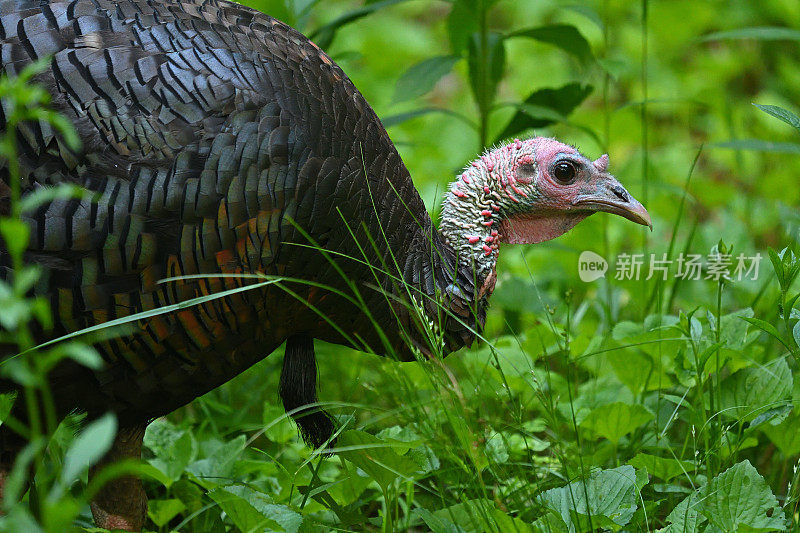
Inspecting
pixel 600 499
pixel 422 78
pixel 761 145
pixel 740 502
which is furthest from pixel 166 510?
pixel 761 145

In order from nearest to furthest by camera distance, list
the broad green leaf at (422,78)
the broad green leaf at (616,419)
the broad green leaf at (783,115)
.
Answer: the broad green leaf at (783,115) < the broad green leaf at (616,419) < the broad green leaf at (422,78)

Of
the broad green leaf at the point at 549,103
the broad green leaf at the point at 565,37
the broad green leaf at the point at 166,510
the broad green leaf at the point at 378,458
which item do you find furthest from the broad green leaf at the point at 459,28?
the broad green leaf at the point at 166,510

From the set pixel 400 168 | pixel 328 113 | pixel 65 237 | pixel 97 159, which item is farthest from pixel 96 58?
pixel 400 168

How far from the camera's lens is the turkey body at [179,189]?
2.18 metres

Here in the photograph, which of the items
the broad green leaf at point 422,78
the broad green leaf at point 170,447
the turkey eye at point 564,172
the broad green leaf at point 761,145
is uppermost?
the broad green leaf at point 422,78

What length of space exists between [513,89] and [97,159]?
4877 millimetres

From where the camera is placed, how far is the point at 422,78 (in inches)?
129

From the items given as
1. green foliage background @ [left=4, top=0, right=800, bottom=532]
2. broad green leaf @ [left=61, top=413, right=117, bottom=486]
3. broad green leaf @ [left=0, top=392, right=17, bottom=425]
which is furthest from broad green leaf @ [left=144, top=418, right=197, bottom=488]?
broad green leaf @ [left=61, top=413, right=117, bottom=486]

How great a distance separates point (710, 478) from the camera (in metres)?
2.21

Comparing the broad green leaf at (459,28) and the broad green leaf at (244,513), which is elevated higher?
the broad green leaf at (459,28)

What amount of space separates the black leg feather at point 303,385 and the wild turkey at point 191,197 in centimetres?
13

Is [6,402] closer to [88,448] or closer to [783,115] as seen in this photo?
[88,448]

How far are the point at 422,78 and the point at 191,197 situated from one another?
4.38ft

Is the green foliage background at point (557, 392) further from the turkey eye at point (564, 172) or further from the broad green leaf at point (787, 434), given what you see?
the turkey eye at point (564, 172)
